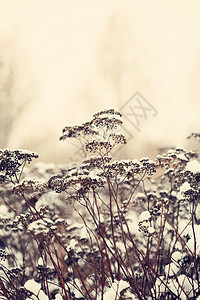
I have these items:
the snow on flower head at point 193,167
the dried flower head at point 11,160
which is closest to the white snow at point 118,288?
the snow on flower head at point 193,167

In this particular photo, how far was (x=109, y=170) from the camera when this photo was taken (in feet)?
11.8

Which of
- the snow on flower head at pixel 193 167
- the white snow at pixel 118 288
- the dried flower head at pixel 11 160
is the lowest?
the white snow at pixel 118 288

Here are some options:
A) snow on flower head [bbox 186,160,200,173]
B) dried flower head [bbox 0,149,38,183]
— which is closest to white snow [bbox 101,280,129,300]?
snow on flower head [bbox 186,160,200,173]

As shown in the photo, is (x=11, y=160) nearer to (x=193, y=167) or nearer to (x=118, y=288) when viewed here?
(x=118, y=288)

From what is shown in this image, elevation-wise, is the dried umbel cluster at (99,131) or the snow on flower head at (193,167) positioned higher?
the dried umbel cluster at (99,131)

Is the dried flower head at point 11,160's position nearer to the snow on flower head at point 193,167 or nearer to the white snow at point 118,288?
the white snow at point 118,288

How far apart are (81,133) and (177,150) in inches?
62.2

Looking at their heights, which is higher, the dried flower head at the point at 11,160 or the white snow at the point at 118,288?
the dried flower head at the point at 11,160

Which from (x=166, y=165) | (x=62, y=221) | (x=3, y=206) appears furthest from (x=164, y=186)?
(x=3, y=206)

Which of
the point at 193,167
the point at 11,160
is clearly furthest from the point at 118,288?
the point at 11,160

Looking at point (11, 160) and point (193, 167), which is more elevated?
point (11, 160)

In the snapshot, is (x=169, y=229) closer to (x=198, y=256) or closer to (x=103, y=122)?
(x=198, y=256)

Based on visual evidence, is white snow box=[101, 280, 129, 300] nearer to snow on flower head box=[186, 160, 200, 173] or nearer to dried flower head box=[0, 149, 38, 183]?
snow on flower head box=[186, 160, 200, 173]

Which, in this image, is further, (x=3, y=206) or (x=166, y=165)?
(x=3, y=206)
